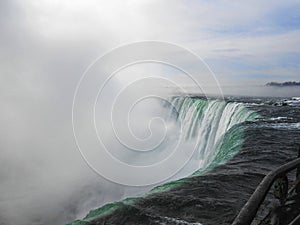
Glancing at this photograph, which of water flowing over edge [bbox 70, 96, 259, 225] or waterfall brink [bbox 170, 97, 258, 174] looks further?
waterfall brink [bbox 170, 97, 258, 174]

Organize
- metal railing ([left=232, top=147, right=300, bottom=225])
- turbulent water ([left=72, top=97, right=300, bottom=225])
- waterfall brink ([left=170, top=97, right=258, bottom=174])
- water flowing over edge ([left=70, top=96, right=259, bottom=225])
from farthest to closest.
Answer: waterfall brink ([left=170, top=97, right=258, bottom=174])
water flowing over edge ([left=70, top=96, right=259, bottom=225])
turbulent water ([left=72, top=97, right=300, bottom=225])
metal railing ([left=232, top=147, right=300, bottom=225])

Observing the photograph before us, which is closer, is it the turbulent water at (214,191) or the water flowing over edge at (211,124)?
the turbulent water at (214,191)

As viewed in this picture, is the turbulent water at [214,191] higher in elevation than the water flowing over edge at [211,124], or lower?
lower

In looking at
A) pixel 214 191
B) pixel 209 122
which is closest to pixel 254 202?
pixel 214 191

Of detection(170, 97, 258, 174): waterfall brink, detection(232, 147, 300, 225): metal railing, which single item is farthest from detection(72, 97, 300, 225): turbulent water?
detection(232, 147, 300, 225): metal railing

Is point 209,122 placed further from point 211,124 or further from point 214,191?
point 214,191

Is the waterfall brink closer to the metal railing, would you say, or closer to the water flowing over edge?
the water flowing over edge

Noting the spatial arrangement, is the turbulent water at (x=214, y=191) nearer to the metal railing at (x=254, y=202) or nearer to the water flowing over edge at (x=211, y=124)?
the water flowing over edge at (x=211, y=124)

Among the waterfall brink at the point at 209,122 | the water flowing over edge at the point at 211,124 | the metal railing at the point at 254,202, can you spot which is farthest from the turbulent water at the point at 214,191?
the metal railing at the point at 254,202

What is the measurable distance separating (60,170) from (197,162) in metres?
14.4

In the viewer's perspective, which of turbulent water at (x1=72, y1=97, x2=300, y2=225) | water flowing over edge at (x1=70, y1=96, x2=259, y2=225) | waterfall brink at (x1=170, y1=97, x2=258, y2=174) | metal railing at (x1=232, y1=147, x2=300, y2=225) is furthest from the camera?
waterfall brink at (x1=170, y1=97, x2=258, y2=174)

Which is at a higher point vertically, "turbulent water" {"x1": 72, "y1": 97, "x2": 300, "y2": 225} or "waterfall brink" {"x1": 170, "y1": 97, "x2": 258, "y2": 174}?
"waterfall brink" {"x1": 170, "y1": 97, "x2": 258, "y2": 174}

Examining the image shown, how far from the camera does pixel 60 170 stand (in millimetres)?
29438

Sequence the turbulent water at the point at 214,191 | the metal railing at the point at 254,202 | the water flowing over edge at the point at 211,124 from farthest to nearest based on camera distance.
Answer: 1. the water flowing over edge at the point at 211,124
2. the turbulent water at the point at 214,191
3. the metal railing at the point at 254,202
